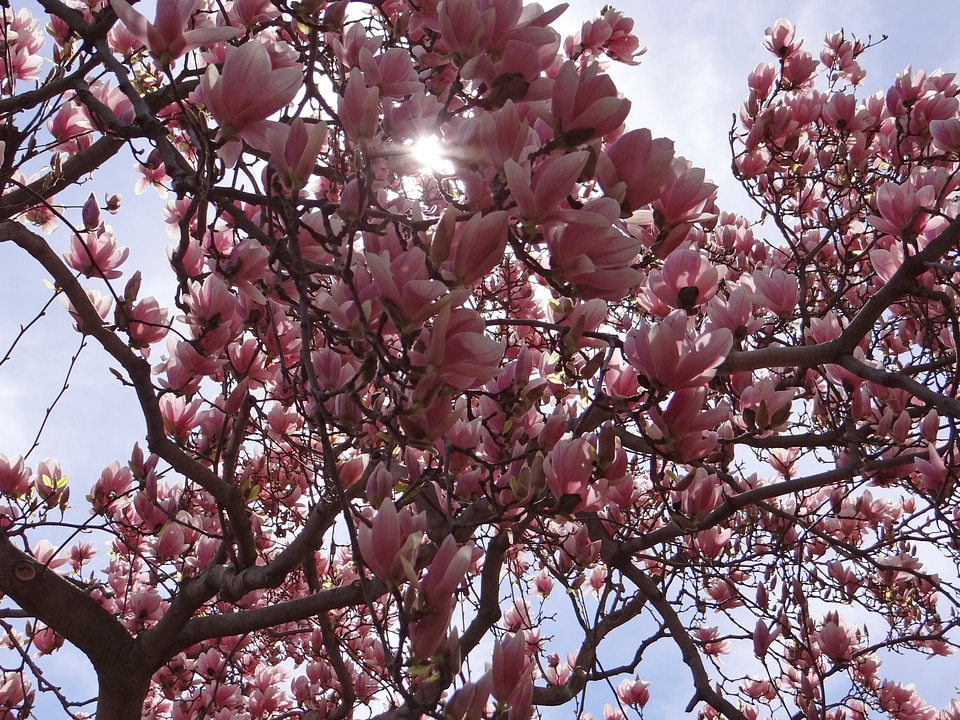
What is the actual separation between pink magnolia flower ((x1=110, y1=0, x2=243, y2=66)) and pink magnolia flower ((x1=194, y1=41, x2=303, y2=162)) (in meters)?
0.10

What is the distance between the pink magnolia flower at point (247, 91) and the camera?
976 mm

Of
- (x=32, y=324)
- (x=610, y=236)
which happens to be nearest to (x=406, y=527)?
(x=610, y=236)

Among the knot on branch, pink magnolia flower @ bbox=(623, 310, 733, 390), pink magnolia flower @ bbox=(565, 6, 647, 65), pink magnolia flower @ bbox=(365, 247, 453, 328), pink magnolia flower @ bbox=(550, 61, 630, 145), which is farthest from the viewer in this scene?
pink magnolia flower @ bbox=(565, 6, 647, 65)

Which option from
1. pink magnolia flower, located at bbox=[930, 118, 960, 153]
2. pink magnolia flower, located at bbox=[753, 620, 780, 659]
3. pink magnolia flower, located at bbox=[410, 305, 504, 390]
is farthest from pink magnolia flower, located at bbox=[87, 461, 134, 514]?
pink magnolia flower, located at bbox=[930, 118, 960, 153]

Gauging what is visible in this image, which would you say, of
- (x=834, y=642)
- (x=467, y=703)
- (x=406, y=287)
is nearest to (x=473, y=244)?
(x=406, y=287)

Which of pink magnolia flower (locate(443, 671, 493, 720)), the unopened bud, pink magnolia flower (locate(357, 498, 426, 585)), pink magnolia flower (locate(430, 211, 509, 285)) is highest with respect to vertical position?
the unopened bud

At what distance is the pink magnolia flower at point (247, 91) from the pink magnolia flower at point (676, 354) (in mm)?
661

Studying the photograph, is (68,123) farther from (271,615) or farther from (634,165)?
(634,165)

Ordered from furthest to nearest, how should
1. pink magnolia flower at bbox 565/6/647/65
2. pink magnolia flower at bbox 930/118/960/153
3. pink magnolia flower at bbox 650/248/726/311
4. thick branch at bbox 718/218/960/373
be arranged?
pink magnolia flower at bbox 565/6/647/65 < pink magnolia flower at bbox 930/118/960/153 < thick branch at bbox 718/218/960/373 < pink magnolia flower at bbox 650/248/726/311

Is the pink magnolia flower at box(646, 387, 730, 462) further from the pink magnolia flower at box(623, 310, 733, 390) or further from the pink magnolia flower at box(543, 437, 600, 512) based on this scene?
the pink magnolia flower at box(543, 437, 600, 512)

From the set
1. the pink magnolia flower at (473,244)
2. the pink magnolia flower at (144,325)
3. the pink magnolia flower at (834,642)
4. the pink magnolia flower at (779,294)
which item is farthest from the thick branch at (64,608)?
the pink magnolia flower at (834,642)

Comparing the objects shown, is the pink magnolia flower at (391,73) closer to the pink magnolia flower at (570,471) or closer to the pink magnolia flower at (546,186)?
the pink magnolia flower at (546,186)

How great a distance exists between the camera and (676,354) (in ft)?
3.73

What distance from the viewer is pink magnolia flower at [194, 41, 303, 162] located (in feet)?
3.20
